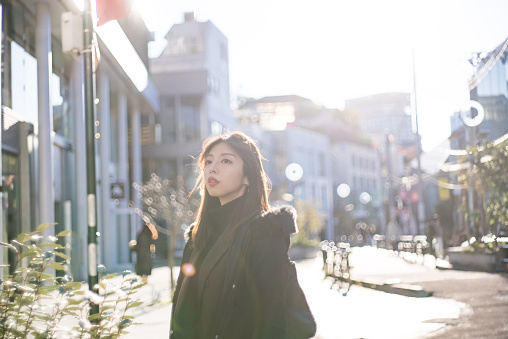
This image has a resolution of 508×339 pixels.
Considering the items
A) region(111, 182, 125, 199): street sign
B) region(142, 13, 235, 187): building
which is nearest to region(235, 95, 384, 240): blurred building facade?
region(142, 13, 235, 187): building

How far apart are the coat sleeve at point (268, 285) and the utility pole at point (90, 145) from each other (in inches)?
111

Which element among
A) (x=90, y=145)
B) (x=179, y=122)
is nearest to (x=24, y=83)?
(x=90, y=145)

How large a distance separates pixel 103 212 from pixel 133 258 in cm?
619

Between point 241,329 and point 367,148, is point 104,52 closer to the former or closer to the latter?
point 241,329

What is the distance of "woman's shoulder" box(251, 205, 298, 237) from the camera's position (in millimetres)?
3701

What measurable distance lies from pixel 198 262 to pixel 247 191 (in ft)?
1.34

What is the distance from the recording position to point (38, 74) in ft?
66.1

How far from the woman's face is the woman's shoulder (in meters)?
0.24

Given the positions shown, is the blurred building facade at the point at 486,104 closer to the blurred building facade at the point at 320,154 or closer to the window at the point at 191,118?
the window at the point at 191,118

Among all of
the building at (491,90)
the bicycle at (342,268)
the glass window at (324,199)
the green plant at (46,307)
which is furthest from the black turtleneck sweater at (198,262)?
the glass window at (324,199)

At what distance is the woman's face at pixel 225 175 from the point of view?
397 cm

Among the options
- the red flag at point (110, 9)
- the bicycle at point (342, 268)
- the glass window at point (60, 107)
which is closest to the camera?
the red flag at point (110, 9)

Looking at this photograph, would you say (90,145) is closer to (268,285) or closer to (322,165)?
(268,285)

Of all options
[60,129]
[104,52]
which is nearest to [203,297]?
[60,129]
